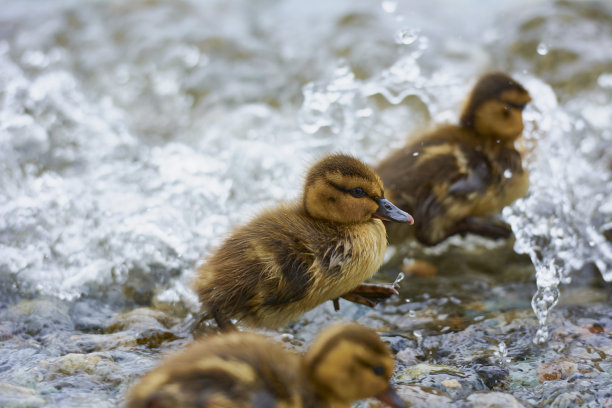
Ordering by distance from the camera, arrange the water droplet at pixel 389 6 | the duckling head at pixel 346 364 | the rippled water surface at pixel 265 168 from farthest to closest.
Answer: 1. the water droplet at pixel 389 6
2. the rippled water surface at pixel 265 168
3. the duckling head at pixel 346 364

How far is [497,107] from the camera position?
182 inches

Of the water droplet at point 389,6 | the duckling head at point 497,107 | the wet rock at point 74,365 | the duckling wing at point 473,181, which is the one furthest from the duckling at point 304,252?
the water droplet at point 389,6

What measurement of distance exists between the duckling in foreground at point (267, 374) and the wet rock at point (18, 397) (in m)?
0.57

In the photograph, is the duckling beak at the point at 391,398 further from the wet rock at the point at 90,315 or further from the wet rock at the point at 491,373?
the wet rock at the point at 90,315

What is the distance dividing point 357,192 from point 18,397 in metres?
1.68

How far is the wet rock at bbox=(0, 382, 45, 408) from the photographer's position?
2.73 metres

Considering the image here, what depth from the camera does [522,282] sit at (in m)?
4.38

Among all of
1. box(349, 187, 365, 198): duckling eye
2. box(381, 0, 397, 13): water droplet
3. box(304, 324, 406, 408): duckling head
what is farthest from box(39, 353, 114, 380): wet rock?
box(381, 0, 397, 13): water droplet

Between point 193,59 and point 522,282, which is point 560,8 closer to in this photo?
point 193,59

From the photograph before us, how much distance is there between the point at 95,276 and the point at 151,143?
2.24m

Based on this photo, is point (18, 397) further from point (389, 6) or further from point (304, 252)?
point (389, 6)

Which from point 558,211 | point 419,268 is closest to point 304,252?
point 419,268

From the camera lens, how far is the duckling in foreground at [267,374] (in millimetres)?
2279

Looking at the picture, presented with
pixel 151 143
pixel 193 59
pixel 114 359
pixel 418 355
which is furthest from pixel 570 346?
pixel 193 59
